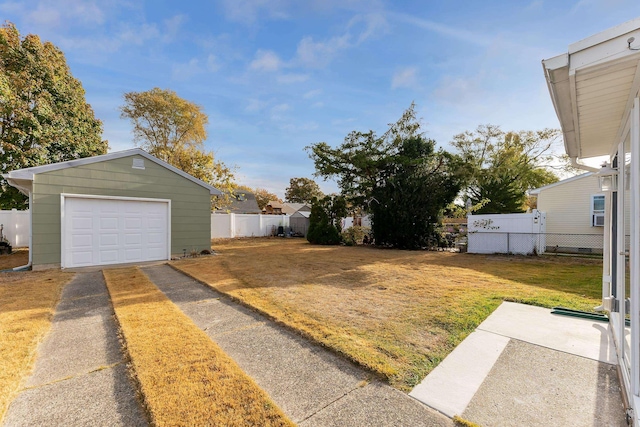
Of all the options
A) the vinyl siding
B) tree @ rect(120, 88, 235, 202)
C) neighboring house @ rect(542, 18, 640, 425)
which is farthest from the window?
tree @ rect(120, 88, 235, 202)

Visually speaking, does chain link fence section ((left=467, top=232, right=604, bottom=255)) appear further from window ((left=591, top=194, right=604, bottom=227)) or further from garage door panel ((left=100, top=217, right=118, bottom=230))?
garage door panel ((left=100, top=217, right=118, bottom=230))

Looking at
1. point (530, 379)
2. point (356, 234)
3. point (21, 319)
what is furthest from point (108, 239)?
point (356, 234)

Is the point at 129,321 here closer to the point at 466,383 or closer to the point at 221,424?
the point at 221,424

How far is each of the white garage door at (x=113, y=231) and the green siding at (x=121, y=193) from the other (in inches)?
8.8

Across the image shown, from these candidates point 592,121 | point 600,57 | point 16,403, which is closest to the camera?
point 600,57

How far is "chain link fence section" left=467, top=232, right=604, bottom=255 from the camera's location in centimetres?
1089

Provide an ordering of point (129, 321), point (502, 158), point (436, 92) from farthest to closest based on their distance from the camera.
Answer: point (502, 158) < point (436, 92) < point (129, 321)

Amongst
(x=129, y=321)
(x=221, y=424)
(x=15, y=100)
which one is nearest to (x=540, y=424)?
(x=221, y=424)

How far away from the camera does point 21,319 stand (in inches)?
148

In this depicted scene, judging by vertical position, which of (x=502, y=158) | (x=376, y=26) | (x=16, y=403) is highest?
(x=376, y=26)

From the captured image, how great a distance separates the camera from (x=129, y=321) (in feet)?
11.9

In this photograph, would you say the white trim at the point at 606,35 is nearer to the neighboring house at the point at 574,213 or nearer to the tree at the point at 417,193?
the tree at the point at 417,193

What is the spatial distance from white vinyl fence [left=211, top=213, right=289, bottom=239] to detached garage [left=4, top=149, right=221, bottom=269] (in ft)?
27.2

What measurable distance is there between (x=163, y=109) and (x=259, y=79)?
11.0 metres
